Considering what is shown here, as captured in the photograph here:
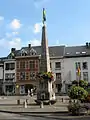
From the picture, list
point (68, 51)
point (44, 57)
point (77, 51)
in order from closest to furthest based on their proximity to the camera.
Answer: point (44, 57) < point (77, 51) < point (68, 51)

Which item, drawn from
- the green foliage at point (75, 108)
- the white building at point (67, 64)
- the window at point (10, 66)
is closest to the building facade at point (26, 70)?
the window at point (10, 66)

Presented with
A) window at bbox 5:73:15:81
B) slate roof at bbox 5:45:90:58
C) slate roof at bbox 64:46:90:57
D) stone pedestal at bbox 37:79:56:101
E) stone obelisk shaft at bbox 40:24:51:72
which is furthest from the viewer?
window at bbox 5:73:15:81

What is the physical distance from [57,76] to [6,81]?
47.8 ft

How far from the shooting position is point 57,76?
65.9 meters

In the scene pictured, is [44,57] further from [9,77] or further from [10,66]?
[10,66]

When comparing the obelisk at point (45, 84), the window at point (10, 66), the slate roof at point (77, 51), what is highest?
the slate roof at point (77, 51)

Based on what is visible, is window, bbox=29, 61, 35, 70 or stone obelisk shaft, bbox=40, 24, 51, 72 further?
window, bbox=29, 61, 35, 70

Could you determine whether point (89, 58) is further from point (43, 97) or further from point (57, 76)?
point (43, 97)

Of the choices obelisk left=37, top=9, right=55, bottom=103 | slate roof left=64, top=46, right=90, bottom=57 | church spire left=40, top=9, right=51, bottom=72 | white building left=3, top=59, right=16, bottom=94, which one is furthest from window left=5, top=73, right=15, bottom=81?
obelisk left=37, top=9, right=55, bottom=103

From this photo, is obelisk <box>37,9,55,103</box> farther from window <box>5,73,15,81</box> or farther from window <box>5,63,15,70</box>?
window <box>5,63,15,70</box>

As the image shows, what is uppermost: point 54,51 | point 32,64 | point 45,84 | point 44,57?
point 54,51

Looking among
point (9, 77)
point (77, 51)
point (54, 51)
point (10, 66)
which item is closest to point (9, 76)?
point (9, 77)

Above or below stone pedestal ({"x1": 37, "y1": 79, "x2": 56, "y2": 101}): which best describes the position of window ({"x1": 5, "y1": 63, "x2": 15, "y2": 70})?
above

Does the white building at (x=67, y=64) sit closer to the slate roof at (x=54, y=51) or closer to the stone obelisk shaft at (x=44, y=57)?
the slate roof at (x=54, y=51)
